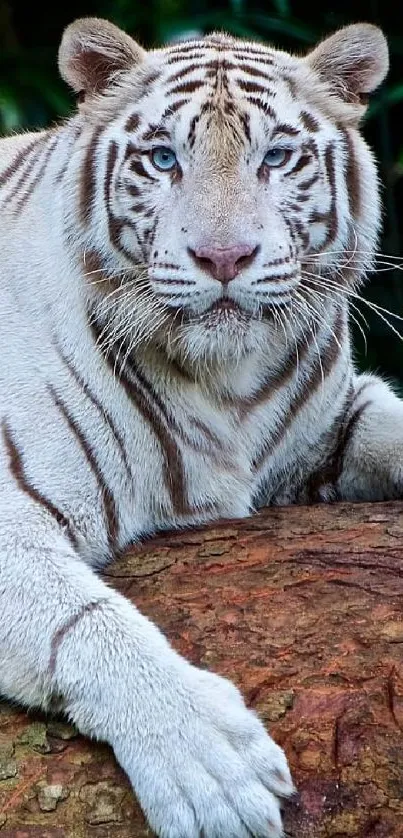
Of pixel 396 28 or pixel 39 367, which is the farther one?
pixel 396 28

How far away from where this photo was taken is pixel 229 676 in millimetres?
1870

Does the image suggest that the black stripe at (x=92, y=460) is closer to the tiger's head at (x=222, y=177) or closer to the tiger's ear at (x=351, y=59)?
the tiger's head at (x=222, y=177)

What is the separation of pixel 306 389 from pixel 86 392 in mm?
484

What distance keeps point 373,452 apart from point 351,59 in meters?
0.82

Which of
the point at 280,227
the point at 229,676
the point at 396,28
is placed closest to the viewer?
the point at 229,676

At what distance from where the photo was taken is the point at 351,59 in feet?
7.48

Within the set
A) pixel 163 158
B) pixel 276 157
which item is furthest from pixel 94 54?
pixel 276 157

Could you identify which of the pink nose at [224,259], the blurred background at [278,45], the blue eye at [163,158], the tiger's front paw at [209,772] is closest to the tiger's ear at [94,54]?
the blue eye at [163,158]

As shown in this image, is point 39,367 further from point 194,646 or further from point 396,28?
point 396,28

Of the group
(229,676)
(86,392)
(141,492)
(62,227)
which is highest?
(62,227)

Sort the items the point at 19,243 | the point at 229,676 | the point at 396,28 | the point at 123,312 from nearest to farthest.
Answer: the point at 229,676, the point at 123,312, the point at 19,243, the point at 396,28

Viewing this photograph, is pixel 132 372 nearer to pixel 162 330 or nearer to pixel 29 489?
pixel 162 330

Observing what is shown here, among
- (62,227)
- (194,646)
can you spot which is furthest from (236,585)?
(62,227)

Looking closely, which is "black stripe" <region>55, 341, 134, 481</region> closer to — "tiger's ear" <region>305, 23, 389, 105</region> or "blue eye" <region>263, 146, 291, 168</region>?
"blue eye" <region>263, 146, 291, 168</region>
